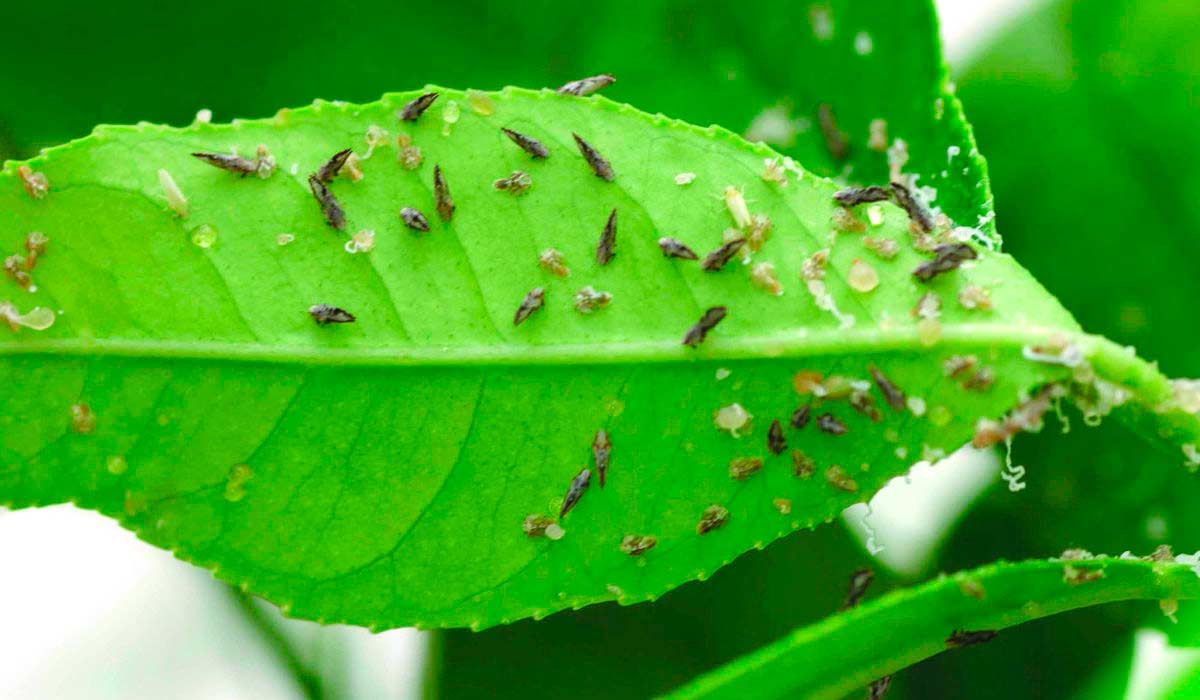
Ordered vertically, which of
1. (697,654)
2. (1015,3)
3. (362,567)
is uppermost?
(1015,3)

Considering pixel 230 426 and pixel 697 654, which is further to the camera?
pixel 697 654

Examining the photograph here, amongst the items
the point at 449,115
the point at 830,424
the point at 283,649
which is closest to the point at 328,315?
the point at 449,115

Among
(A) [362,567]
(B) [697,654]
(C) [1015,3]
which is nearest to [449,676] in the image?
(B) [697,654]

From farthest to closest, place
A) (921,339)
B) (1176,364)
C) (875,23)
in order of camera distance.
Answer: (1176,364) → (875,23) → (921,339)

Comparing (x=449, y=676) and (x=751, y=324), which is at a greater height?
(x=751, y=324)

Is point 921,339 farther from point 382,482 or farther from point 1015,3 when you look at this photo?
point 1015,3

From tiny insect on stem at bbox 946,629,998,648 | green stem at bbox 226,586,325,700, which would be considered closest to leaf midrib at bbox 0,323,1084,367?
tiny insect on stem at bbox 946,629,998,648
